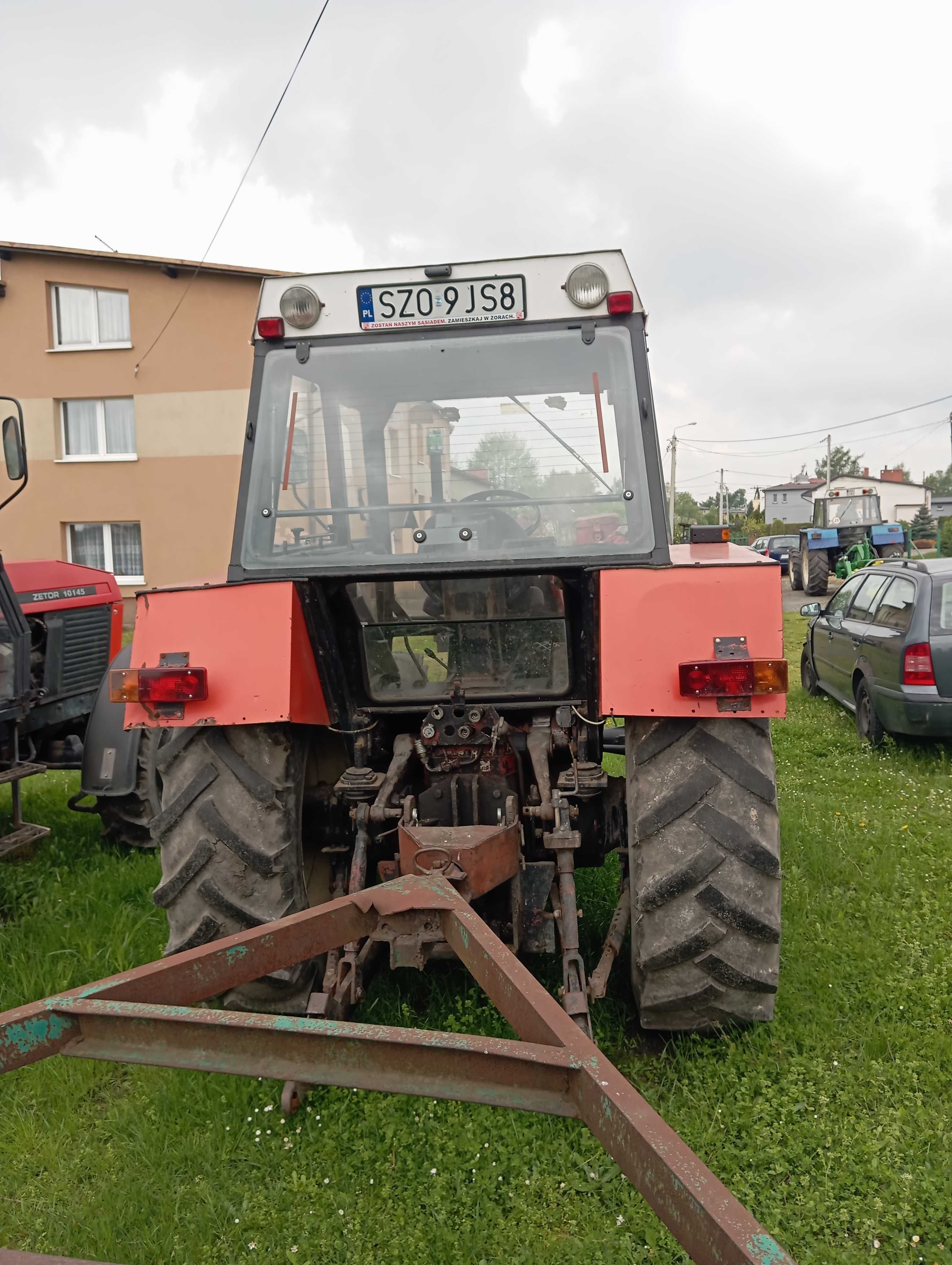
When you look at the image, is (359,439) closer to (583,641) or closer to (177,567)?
(583,641)

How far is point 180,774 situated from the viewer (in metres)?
2.97

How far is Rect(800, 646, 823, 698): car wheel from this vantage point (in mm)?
9297

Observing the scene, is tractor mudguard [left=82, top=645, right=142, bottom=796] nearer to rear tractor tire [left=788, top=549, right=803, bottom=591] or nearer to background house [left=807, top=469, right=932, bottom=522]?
rear tractor tire [left=788, top=549, right=803, bottom=591]

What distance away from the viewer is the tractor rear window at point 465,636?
3088mm

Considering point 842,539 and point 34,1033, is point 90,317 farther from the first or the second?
point 34,1033

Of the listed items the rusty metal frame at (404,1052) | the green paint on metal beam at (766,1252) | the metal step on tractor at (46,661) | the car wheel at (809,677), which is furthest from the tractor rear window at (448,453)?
the car wheel at (809,677)

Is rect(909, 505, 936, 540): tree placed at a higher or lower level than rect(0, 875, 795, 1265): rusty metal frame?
higher

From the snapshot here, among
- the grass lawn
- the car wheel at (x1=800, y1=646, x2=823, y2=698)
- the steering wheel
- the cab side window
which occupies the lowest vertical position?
the grass lawn

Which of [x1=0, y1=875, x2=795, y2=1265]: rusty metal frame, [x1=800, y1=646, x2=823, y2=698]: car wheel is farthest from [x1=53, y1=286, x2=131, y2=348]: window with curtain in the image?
[x1=0, y1=875, x2=795, y2=1265]: rusty metal frame

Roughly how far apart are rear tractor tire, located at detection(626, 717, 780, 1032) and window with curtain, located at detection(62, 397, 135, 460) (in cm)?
1705

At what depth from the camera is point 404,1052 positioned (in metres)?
1.64

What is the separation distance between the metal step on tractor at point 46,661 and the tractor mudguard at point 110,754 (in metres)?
0.27

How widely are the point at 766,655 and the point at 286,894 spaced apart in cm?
164

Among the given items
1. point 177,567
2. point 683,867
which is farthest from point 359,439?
point 177,567
